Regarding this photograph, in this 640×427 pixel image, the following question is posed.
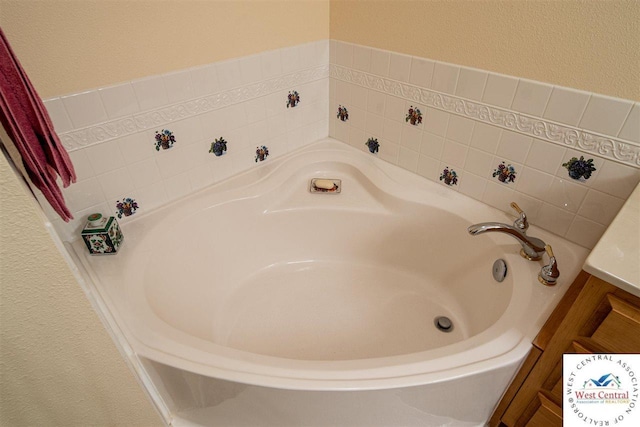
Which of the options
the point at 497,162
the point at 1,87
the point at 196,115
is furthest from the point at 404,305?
the point at 1,87

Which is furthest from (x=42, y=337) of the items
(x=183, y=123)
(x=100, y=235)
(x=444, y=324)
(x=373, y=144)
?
(x=373, y=144)

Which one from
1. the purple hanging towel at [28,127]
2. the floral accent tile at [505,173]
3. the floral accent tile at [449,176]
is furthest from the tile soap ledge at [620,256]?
the purple hanging towel at [28,127]

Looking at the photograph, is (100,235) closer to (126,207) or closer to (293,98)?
(126,207)

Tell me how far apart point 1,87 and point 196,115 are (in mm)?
770

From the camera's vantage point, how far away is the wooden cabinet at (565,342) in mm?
733

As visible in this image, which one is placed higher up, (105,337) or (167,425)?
(105,337)

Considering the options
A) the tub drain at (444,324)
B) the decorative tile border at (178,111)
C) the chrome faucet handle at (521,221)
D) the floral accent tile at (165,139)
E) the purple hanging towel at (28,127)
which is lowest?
the tub drain at (444,324)

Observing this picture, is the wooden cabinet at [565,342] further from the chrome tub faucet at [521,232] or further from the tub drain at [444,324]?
the tub drain at [444,324]

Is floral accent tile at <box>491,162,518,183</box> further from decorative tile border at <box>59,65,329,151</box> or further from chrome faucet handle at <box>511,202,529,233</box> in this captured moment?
decorative tile border at <box>59,65,329,151</box>

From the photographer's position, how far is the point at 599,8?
0.92 m

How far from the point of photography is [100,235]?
1154 millimetres

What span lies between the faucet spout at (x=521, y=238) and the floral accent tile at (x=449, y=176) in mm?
336

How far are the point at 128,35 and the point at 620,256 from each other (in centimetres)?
139

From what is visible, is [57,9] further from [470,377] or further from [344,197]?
[470,377]
